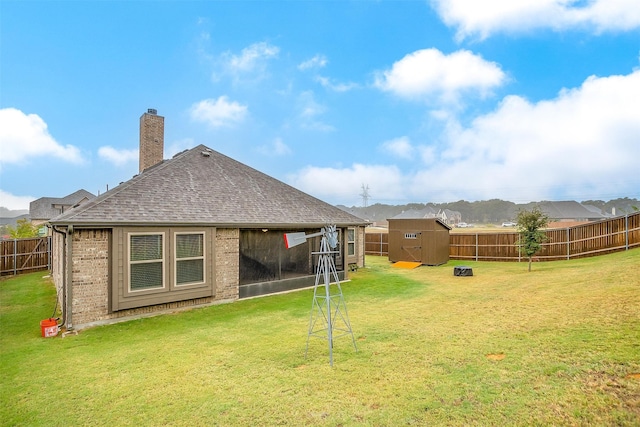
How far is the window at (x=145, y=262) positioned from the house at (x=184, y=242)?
2cm

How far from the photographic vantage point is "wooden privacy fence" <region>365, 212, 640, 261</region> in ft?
53.3

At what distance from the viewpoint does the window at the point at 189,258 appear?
361 inches

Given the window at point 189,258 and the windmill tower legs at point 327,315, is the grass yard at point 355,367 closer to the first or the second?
the windmill tower legs at point 327,315

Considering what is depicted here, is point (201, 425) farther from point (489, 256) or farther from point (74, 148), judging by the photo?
point (74, 148)

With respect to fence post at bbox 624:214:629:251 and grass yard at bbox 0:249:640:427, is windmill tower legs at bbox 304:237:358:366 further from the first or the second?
fence post at bbox 624:214:629:251

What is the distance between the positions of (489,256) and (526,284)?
386 inches

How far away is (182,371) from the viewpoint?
17.6 feet

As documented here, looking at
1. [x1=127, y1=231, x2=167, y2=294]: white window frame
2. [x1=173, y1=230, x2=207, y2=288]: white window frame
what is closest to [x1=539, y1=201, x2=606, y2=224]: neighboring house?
[x1=173, y1=230, x2=207, y2=288]: white window frame

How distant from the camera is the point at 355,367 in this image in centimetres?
530

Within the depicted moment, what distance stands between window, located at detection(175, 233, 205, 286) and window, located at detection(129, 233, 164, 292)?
0.47 meters

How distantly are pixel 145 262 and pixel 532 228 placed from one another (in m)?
16.7

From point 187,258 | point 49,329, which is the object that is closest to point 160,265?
point 187,258

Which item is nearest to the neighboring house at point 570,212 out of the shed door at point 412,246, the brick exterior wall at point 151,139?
the shed door at point 412,246

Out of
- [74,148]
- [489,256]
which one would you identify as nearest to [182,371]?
[489,256]
